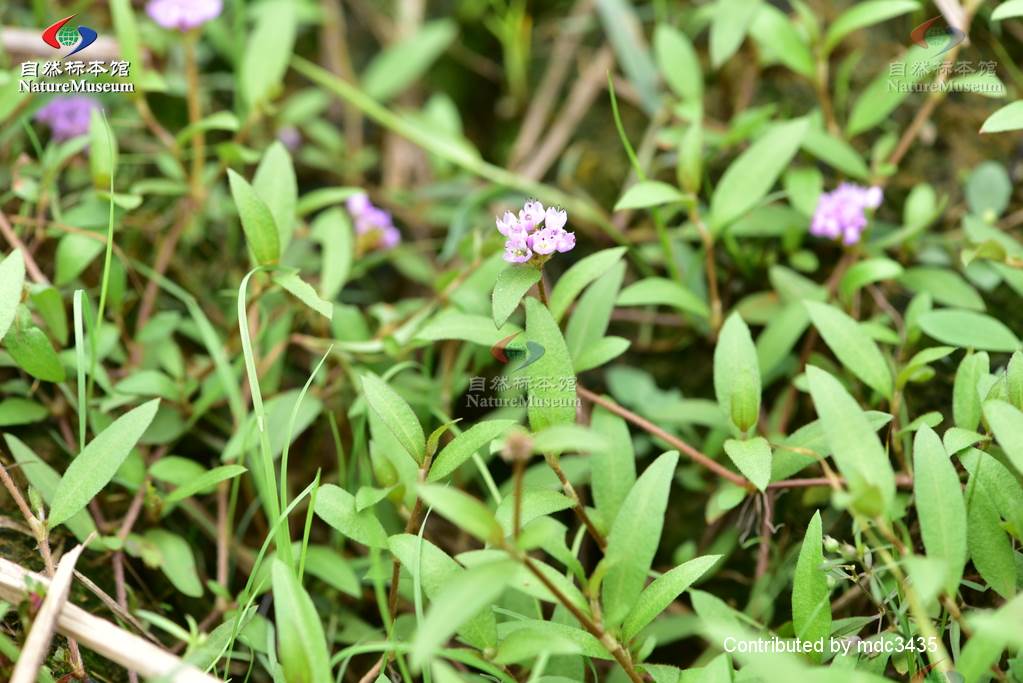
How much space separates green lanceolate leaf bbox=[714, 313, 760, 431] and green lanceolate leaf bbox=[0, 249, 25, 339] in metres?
1.15

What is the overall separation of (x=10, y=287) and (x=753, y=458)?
120cm

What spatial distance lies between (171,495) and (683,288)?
1037 mm

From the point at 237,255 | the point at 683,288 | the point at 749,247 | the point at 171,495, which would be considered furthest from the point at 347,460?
the point at 749,247

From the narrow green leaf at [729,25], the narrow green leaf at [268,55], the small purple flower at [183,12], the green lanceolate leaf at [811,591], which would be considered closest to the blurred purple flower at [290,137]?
the narrow green leaf at [268,55]

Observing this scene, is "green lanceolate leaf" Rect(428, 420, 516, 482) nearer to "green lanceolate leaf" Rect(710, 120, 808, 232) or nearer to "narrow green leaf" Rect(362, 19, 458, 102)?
"green lanceolate leaf" Rect(710, 120, 808, 232)

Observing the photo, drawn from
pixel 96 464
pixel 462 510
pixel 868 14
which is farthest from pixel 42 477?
pixel 868 14

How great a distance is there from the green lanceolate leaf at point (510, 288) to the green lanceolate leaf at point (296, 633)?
46cm

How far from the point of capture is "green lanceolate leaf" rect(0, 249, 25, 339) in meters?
1.35

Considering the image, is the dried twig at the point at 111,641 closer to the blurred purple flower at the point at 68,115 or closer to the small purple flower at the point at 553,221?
the small purple flower at the point at 553,221

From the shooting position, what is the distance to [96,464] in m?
1.35

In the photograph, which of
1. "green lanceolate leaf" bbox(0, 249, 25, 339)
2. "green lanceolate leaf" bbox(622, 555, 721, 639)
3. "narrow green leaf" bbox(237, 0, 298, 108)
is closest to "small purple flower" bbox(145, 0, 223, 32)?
"narrow green leaf" bbox(237, 0, 298, 108)


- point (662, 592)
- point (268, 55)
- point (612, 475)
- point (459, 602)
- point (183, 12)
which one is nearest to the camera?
point (459, 602)

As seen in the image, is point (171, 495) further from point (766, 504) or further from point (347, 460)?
point (766, 504)

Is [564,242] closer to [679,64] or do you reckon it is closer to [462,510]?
[462,510]
